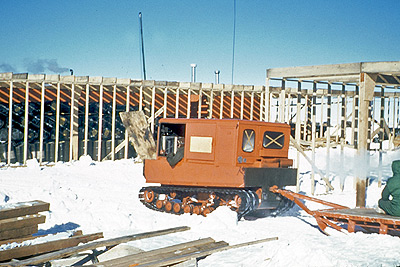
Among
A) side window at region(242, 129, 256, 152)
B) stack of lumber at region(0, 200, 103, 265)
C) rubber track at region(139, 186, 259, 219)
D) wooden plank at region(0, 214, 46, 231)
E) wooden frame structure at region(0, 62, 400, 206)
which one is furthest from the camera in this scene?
wooden frame structure at region(0, 62, 400, 206)

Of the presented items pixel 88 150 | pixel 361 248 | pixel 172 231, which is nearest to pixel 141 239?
pixel 172 231

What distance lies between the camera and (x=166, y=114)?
68.3 feet

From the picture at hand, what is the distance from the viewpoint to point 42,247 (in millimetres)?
7711

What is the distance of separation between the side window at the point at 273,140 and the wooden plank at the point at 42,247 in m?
4.64

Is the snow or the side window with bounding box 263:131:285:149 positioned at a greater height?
A: the side window with bounding box 263:131:285:149

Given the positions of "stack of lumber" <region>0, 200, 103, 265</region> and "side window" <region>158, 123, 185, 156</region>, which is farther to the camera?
"side window" <region>158, 123, 185, 156</region>

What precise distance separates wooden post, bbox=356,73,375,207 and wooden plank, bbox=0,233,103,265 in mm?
6387

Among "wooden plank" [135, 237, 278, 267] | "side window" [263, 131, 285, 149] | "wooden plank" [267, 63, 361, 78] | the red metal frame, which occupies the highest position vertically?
"wooden plank" [267, 63, 361, 78]

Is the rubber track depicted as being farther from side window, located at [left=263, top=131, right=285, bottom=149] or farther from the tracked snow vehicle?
side window, located at [left=263, top=131, right=285, bottom=149]

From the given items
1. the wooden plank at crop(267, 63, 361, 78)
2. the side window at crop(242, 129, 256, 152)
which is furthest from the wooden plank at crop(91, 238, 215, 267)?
the wooden plank at crop(267, 63, 361, 78)

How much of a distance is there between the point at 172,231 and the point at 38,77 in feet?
35.4

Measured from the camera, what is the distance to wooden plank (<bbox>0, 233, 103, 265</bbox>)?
7246mm

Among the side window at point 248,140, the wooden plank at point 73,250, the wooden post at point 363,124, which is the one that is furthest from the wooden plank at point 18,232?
the wooden post at point 363,124

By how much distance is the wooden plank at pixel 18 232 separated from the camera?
319 inches
